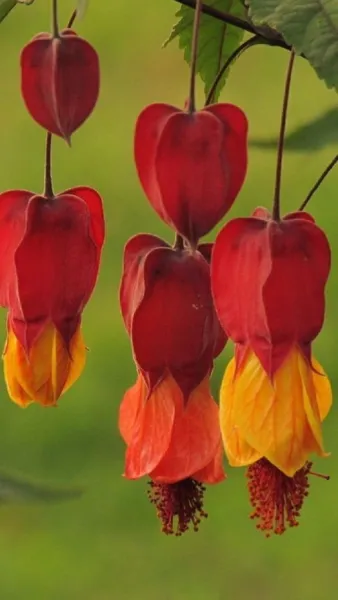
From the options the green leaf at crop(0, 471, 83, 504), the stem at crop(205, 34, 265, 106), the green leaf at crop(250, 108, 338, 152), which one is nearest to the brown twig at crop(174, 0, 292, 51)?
the stem at crop(205, 34, 265, 106)

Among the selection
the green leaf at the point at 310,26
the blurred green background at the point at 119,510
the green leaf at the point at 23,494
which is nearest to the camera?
the green leaf at the point at 310,26

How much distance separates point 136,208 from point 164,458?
45.1 inches

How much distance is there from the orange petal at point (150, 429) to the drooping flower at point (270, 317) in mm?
25

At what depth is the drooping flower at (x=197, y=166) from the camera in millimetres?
412

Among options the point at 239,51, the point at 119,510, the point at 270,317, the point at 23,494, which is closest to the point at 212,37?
the point at 239,51

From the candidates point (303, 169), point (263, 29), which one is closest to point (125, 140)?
point (303, 169)

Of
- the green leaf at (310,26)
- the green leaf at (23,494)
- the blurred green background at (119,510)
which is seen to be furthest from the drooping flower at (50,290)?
the blurred green background at (119,510)

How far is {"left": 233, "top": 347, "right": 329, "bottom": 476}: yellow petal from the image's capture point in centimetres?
42

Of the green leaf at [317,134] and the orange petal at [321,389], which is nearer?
the orange petal at [321,389]

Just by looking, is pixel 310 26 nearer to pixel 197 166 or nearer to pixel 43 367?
pixel 197 166

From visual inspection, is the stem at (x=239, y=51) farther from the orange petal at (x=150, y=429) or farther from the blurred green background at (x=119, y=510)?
the blurred green background at (x=119, y=510)

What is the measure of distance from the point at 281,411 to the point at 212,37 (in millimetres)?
201

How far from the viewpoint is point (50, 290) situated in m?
0.46

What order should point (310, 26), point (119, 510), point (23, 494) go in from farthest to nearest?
1. point (119, 510)
2. point (23, 494)
3. point (310, 26)
